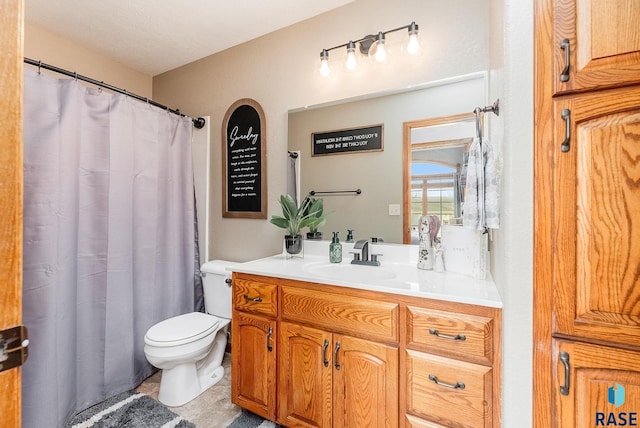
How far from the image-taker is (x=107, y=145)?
1.85 m

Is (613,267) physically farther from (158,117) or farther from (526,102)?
(158,117)

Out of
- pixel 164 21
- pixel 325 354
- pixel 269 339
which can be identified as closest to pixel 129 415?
pixel 269 339

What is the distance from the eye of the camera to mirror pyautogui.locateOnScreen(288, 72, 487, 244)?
1.61 m

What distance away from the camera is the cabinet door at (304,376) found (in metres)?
1.36

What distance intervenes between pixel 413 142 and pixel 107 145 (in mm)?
1886

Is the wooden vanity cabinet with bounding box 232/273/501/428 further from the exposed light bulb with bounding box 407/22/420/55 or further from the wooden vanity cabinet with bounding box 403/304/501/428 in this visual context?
the exposed light bulb with bounding box 407/22/420/55

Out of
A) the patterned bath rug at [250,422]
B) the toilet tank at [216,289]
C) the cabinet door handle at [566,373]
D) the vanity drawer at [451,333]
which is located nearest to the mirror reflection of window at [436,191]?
the vanity drawer at [451,333]

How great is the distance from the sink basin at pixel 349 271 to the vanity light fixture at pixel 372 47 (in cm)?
122

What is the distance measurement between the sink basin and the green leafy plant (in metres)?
0.31

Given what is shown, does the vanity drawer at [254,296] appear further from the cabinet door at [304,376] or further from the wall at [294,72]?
the wall at [294,72]

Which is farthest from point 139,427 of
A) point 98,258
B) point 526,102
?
point 526,102

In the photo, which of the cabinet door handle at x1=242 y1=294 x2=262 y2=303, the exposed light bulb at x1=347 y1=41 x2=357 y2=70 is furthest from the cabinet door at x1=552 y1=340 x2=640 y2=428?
the exposed light bulb at x1=347 y1=41 x2=357 y2=70

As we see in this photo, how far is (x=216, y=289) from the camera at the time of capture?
87.7 inches

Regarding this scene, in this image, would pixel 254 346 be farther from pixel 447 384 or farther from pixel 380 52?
pixel 380 52
